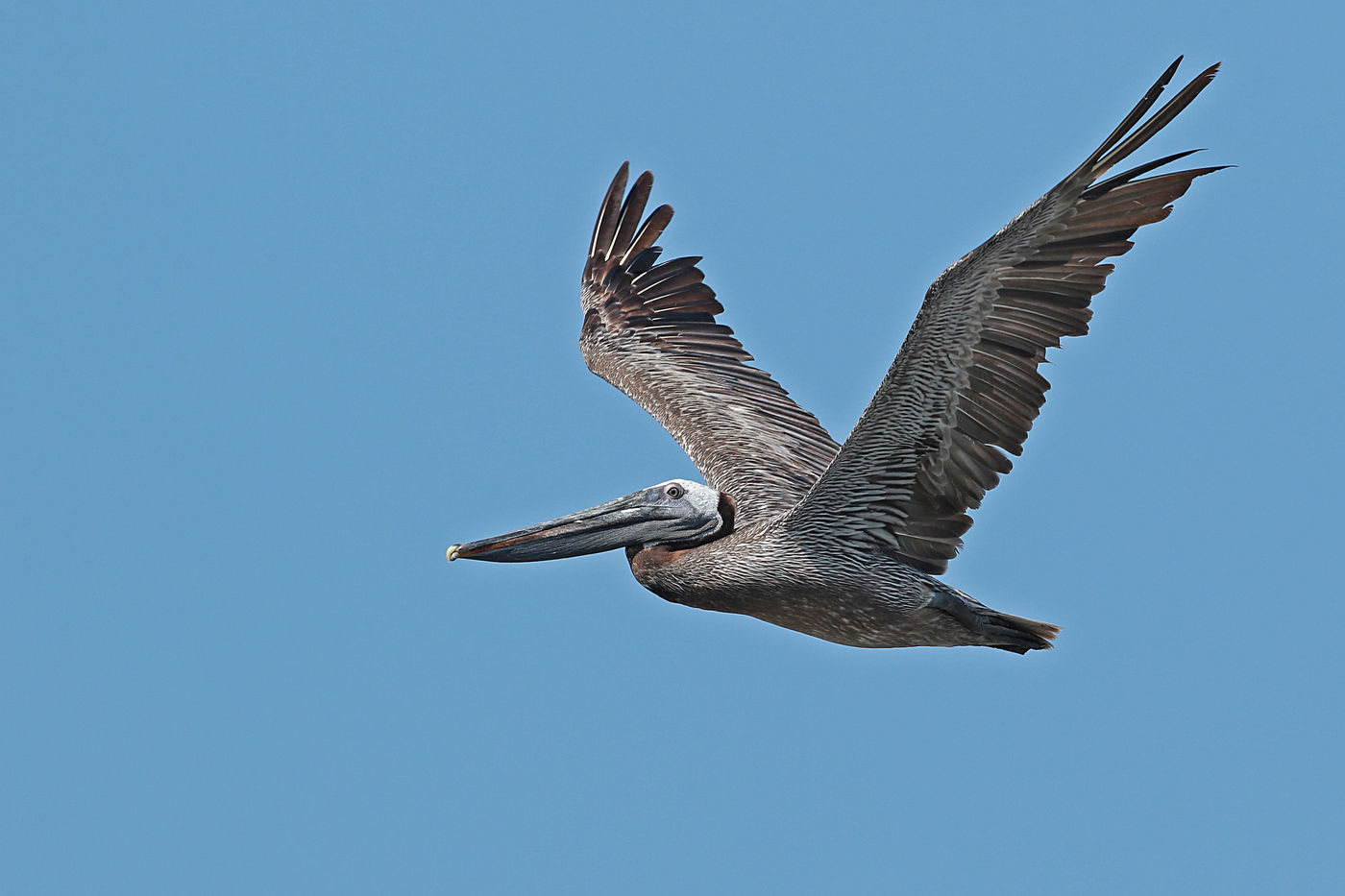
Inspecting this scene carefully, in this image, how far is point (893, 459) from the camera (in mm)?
9289

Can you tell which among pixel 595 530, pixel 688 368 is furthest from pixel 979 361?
pixel 688 368

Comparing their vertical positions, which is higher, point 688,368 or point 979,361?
point 688,368

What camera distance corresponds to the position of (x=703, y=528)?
10508 millimetres

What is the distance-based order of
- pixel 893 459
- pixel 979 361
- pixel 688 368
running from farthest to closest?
pixel 688 368 → pixel 893 459 → pixel 979 361

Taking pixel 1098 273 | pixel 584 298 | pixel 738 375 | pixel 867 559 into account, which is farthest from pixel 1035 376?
pixel 584 298

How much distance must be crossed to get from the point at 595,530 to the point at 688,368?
2206 millimetres

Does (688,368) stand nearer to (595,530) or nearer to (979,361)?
(595,530)

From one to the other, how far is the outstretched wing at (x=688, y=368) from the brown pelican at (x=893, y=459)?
0.07 ft

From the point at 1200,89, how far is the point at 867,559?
10.2ft

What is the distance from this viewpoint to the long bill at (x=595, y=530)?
10.5 metres

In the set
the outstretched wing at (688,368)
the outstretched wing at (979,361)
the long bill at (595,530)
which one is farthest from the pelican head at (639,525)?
the outstretched wing at (979,361)

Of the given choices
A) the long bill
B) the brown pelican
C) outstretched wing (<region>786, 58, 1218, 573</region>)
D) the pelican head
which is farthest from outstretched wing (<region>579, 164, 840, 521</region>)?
outstretched wing (<region>786, 58, 1218, 573</region>)

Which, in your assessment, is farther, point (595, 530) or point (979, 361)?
point (595, 530)

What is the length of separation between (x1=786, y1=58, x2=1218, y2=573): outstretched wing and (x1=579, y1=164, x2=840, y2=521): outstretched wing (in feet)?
A: 4.05
